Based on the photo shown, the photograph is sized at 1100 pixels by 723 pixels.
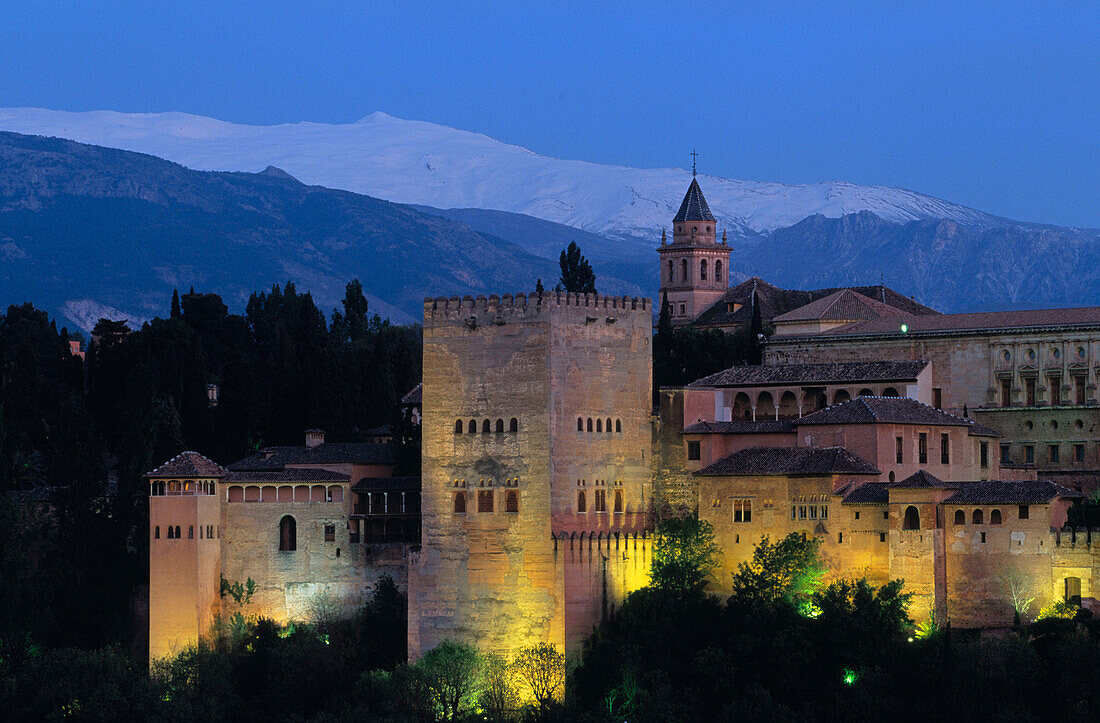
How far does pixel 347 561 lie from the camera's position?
5506 centimetres

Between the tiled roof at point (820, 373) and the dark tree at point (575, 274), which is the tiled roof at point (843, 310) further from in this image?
the dark tree at point (575, 274)

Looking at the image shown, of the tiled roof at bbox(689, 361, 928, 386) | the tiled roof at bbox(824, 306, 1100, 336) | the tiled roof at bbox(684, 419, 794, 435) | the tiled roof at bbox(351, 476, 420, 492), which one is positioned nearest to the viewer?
the tiled roof at bbox(684, 419, 794, 435)

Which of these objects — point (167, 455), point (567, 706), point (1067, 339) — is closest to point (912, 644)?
point (567, 706)

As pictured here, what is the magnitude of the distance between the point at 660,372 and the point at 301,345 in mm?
12743

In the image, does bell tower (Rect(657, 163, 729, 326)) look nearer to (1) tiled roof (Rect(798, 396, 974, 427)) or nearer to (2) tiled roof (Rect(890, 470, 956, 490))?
(1) tiled roof (Rect(798, 396, 974, 427))

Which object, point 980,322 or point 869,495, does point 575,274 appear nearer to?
point 980,322

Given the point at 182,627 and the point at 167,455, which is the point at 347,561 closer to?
the point at 182,627

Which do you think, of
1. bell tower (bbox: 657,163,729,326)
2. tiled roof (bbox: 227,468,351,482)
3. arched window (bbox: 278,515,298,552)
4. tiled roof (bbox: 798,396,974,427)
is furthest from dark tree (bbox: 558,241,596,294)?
tiled roof (bbox: 798,396,974,427)

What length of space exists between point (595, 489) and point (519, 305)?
5225mm

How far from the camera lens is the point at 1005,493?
1832 inches

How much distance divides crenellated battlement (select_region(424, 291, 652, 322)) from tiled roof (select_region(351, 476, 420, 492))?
556 cm

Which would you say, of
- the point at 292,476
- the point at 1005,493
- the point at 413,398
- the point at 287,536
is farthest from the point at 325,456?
the point at 1005,493

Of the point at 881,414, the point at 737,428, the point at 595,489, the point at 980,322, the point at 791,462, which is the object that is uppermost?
the point at 980,322

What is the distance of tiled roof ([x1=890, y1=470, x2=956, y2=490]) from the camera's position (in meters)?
46.8
